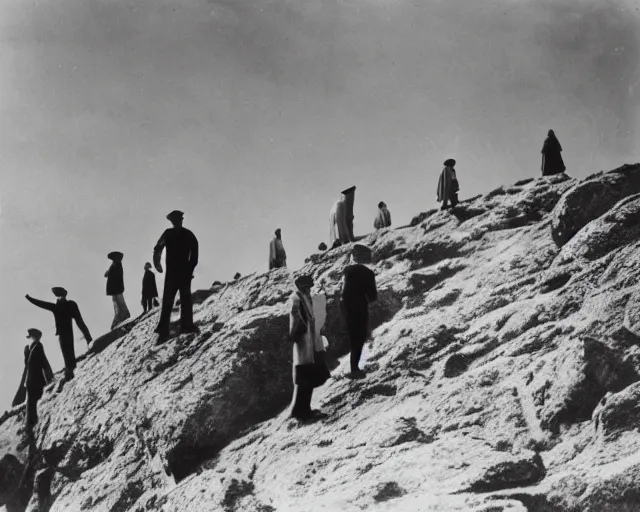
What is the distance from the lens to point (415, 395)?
8.78 metres

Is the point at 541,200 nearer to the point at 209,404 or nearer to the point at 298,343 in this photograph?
the point at 298,343

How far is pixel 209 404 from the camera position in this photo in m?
10.2

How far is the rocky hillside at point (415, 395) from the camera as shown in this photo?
22.6 ft

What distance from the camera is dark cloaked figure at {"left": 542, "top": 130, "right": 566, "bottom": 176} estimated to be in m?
18.1

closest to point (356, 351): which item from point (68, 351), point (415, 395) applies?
point (415, 395)

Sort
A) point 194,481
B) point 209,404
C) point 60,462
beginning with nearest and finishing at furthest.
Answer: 1. point 194,481
2. point 209,404
3. point 60,462

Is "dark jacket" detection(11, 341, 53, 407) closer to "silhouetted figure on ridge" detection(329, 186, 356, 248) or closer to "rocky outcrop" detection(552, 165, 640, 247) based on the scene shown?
"silhouetted figure on ridge" detection(329, 186, 356, 248)

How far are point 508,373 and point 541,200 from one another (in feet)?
23.3

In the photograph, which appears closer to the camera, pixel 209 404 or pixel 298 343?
pixel 298 343

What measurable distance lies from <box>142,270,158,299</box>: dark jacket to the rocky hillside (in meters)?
3.15

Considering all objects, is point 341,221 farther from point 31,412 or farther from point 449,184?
point 31,412

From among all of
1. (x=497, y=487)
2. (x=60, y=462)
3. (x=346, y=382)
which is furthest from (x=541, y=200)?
(x=60, y=462)

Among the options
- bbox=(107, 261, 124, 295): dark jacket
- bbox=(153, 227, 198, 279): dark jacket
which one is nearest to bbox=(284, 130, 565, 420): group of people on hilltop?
bbox=(153, 227, 198, 279): dark jacket

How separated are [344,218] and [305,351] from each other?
805 centimetres
